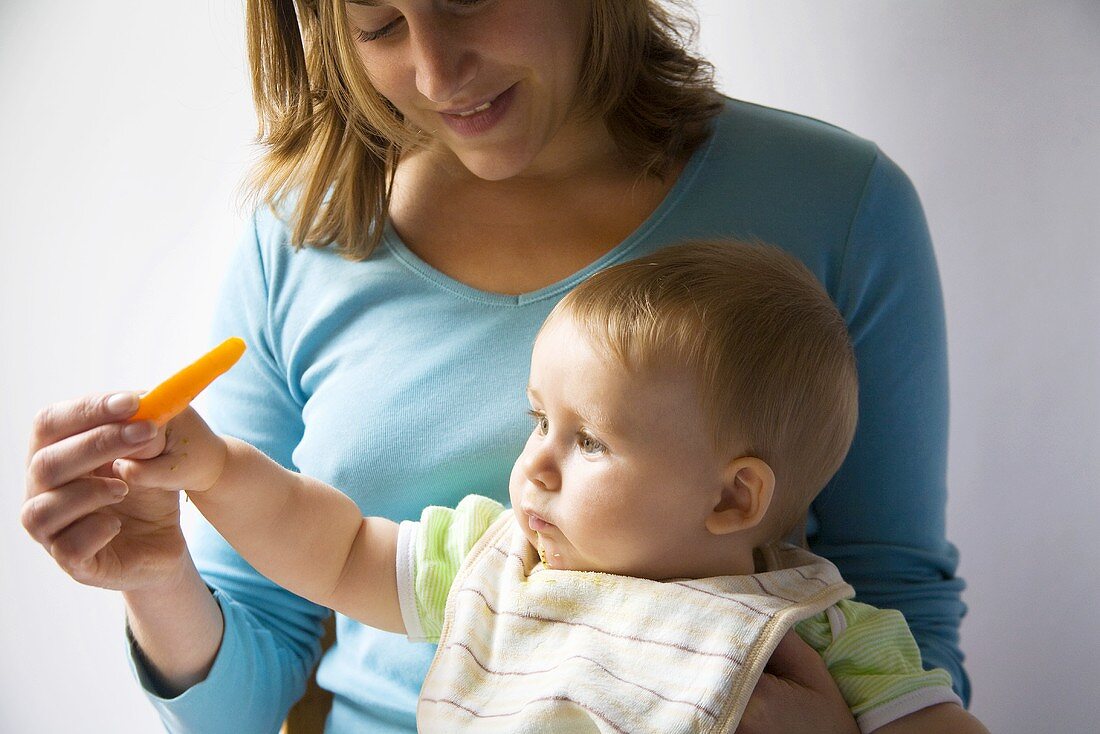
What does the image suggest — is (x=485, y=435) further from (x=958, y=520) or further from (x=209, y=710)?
(x=958, y=520)

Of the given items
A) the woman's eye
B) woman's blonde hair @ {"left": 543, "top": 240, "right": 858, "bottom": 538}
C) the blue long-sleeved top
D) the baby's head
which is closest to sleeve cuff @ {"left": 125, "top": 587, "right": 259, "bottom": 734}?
the blue long-sleeved top

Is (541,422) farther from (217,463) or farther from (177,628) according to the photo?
(177,628)

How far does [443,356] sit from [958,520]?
0.86 m

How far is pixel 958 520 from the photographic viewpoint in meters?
1.60

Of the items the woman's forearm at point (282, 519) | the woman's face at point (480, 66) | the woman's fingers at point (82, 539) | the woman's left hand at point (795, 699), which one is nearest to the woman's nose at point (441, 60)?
the woman's face at point (480, 66)

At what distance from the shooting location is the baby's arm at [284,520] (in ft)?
2.96

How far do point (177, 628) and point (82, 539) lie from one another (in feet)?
0.94

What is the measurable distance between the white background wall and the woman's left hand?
0.70 meters

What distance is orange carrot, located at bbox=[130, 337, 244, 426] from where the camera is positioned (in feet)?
2.73

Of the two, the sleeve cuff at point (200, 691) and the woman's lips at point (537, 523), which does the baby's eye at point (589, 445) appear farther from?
the sleeve cuff at point (200, 691)

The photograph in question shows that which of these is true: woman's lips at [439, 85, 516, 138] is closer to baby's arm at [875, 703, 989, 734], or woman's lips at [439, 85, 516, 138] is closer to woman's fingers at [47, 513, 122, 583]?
woman's fingers at [47, 513, 122, 583]

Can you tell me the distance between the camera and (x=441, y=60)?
104 centimetres

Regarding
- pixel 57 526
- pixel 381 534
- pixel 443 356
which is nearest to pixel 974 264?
pixel 443 356

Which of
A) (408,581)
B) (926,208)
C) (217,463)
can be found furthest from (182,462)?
(926,208)
